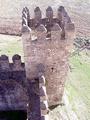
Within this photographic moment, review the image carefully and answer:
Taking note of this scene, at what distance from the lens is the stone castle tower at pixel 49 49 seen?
2067 centimetres

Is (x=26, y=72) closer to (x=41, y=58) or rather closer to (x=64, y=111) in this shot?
(x=41, y=58)

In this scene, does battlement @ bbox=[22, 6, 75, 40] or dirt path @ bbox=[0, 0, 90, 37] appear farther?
dirt path @ bbox=[0, 0, 90, 37]

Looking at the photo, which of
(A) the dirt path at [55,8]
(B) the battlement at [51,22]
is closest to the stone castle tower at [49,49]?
(B) the battlement at [51,22]

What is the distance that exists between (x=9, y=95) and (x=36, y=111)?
403cm

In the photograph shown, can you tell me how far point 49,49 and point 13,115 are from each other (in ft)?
25.0

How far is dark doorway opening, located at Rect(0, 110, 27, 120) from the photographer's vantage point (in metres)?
25.8

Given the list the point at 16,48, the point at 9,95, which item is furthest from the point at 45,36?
the point at 16,48

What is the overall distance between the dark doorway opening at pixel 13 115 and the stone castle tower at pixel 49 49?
3.01 metres

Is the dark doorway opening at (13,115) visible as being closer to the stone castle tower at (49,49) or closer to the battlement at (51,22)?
the stone castle tower at (49,49)

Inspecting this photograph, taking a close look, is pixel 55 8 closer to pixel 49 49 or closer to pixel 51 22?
pixel 51 22

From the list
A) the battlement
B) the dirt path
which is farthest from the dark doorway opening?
the dirt path

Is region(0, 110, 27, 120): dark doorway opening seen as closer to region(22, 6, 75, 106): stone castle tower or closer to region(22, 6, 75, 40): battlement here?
region(22, 6, 75, 106): stone castle tower

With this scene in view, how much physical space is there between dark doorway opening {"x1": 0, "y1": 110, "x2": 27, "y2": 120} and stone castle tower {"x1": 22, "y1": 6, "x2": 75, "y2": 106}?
3.01 metres

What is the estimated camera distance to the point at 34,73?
22812mm
